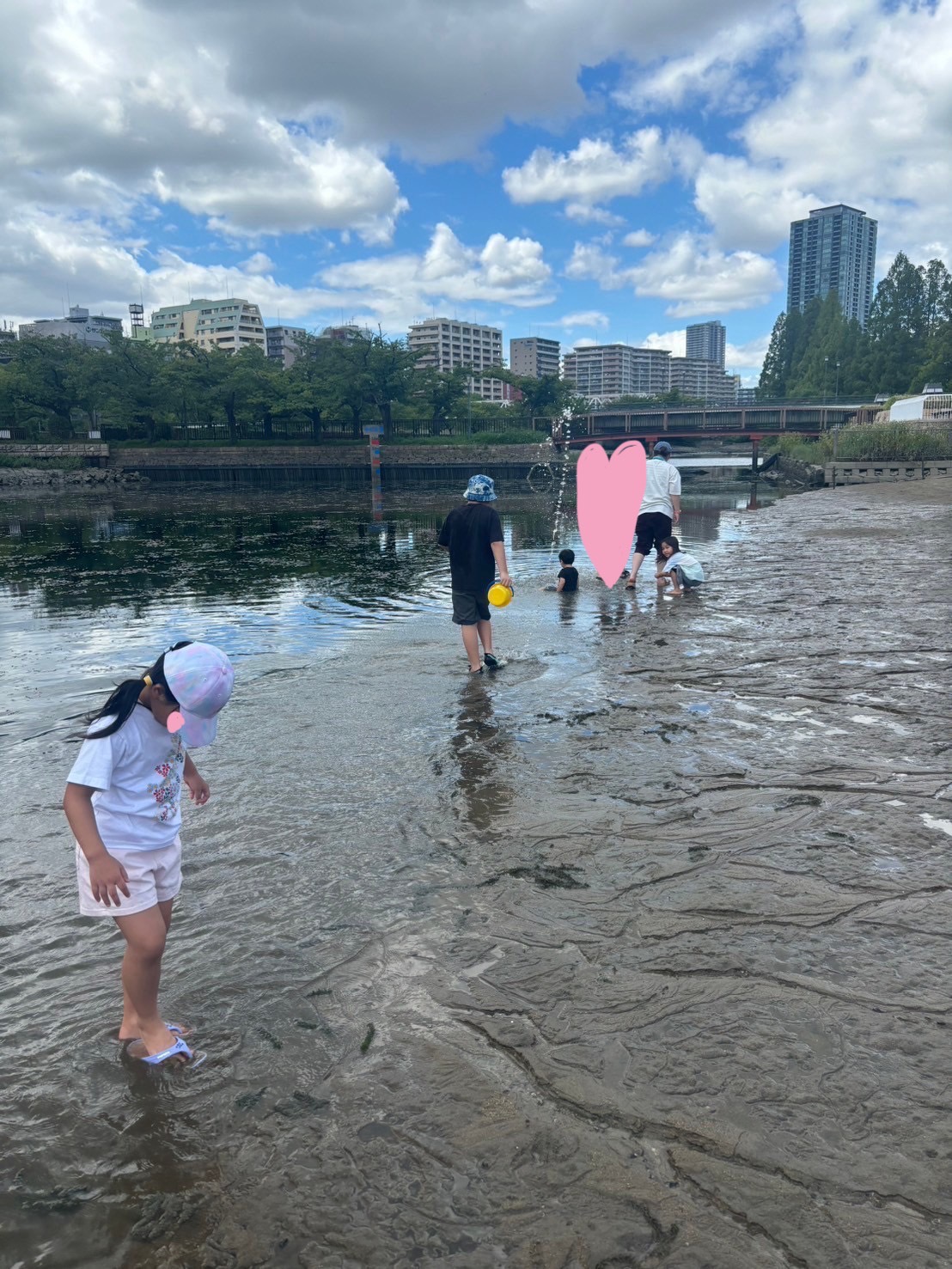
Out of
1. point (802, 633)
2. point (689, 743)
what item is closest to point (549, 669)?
point (689, 743)

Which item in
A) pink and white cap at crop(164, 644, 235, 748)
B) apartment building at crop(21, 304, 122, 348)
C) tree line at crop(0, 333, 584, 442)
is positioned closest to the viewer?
pink and white cap at crop(164, 644, 235, 748)

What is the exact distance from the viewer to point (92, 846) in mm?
2729

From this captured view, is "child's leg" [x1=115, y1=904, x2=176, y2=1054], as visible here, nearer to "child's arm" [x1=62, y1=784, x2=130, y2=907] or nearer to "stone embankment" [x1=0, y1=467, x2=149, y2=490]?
"child's arm" [x1=62, y1=784, x2=130, y2=907]

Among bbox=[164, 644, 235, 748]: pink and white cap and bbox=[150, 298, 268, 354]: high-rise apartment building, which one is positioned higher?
bbox=[150, 298, 268, 354]: high-rise apartment building

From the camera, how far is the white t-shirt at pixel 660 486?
1193 centimetres

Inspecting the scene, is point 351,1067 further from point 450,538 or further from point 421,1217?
point 450,538

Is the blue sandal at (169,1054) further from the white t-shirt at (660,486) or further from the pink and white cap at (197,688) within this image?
the white t-shirt at (660,486)

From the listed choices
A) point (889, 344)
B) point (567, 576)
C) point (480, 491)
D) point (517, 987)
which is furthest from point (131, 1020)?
point (889, 344)

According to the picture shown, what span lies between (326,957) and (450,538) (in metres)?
4.89

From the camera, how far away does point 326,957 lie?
11.4ft

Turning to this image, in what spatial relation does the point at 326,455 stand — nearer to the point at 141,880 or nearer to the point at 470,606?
the point at 470,606

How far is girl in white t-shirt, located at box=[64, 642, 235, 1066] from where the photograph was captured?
272cm

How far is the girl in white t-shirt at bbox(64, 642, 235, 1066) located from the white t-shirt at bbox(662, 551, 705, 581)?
33.0 ft

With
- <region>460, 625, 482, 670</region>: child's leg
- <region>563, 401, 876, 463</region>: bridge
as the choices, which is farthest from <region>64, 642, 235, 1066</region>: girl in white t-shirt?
<region>563, 401, 876, 463</region>: bridge
